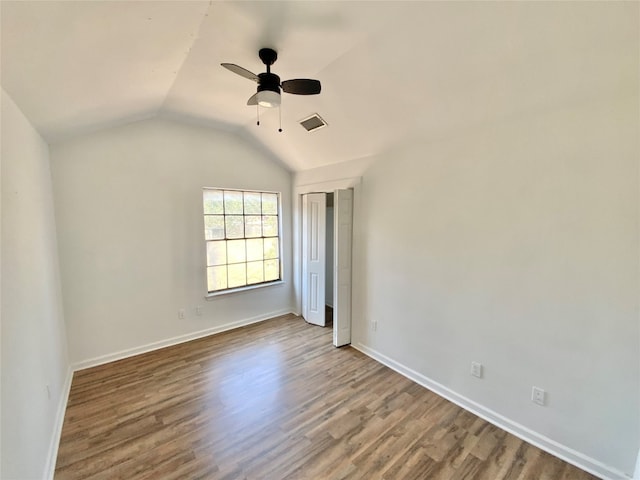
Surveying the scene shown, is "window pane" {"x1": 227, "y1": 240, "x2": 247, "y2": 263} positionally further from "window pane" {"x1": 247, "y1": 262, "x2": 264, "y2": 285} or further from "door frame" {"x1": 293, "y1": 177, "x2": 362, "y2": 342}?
"door frame" {"x1": 293, "y1": 177, "x2": 362, "y2": 342}

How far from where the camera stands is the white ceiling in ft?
4.33

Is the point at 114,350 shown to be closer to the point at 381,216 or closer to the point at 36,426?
the point at 36,426

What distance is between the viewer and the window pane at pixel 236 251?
4098 millimetres

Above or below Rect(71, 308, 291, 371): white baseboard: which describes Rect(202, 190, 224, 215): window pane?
above

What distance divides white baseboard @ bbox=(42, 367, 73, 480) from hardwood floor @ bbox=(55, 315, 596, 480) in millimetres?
46

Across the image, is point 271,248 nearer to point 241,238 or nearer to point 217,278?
point 241,238

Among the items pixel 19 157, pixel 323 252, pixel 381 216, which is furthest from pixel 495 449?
pixel 19 157

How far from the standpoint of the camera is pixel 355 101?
256cm

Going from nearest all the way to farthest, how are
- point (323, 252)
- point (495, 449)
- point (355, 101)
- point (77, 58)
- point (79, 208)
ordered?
point (77, 58) < point (495, 449) < point (355, 101) < point (79, 208) < point (323, 252)

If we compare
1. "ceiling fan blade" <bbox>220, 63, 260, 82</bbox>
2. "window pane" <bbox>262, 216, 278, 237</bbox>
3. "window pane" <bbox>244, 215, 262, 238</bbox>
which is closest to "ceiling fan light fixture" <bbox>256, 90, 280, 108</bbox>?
"ceiling fan blade" <bbox>220, 63, 260, 82</bbox>

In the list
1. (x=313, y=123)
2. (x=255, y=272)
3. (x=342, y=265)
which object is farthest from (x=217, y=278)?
(x=313, y=123)

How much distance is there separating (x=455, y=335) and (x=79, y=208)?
4016 millimetres

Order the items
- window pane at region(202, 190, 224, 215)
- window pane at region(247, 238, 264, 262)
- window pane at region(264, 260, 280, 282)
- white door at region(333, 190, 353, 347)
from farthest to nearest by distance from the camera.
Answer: window pane at region(264, 260, 280, 282)
window pane at region(247, 238, 264, 262)
window pane at region(202, 190, 224, 215)
white door at region(333, 190, 353, 347)

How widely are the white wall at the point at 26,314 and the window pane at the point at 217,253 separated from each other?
5.48 feet
